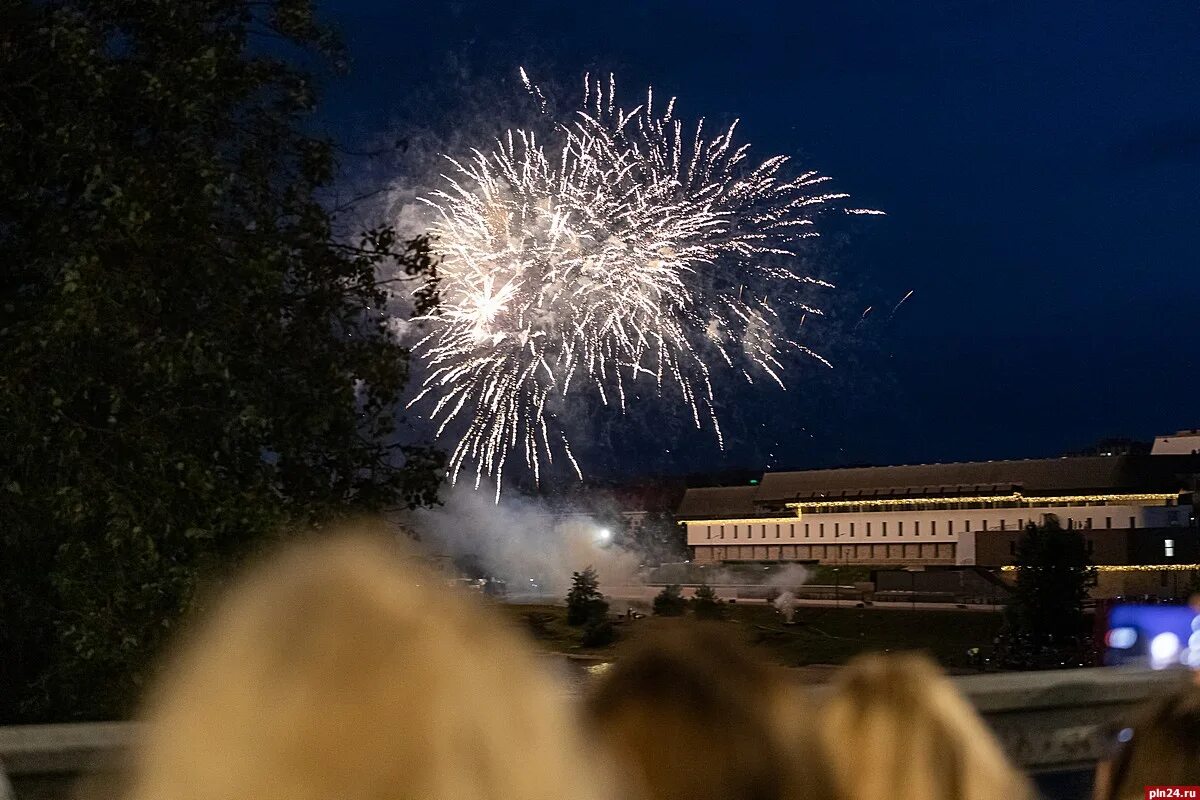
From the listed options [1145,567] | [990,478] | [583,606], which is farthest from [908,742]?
[990,478]

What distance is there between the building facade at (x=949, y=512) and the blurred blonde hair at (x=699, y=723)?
174ft

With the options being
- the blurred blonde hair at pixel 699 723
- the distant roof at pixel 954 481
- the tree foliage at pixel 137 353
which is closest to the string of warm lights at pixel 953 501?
the distant roof at pixel 954 481

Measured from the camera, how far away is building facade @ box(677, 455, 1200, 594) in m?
55.1

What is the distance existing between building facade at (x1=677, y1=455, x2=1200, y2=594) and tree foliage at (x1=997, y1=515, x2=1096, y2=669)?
791 cm

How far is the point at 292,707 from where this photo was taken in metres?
1.22

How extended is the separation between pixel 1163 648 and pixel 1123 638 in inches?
26.0

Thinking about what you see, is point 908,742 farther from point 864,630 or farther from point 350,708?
point 864,630

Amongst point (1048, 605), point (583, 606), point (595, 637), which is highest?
point (1048, 605)

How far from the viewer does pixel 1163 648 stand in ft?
23.2

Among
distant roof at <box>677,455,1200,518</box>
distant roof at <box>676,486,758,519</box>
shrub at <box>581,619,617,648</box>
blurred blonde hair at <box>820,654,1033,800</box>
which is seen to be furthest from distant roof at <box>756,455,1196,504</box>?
blurred blonde hair at <box>820,654,1033,800</box>

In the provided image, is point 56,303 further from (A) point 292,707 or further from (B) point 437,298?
→ (A) point 292,707

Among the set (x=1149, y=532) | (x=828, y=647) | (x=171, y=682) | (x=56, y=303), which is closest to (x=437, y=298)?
(x=56, y=303)

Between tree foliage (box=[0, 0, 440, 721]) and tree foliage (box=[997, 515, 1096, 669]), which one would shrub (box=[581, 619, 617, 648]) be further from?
tree foliage (box=[0, 0, 440, 721])

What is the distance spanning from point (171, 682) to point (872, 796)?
1.33 m
